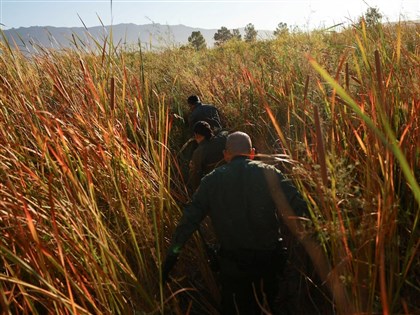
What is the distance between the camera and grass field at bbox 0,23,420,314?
125cm

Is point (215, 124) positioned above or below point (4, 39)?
below

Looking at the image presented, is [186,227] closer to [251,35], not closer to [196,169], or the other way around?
[196,169]

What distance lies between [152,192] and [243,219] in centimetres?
57

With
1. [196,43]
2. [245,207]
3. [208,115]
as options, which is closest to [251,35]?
[196,43]

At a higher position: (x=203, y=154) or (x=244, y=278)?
(x=203, y=154)

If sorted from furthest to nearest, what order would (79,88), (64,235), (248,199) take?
1. (79,88)
2. (248,199)
3. (64,235)

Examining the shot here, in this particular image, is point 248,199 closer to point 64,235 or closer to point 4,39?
point 64,235

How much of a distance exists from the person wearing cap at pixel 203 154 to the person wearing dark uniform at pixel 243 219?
4.57ft

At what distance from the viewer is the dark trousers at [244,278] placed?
2381 millimetres

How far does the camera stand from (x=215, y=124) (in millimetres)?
4797

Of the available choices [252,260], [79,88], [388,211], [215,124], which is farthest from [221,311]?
[215,124]

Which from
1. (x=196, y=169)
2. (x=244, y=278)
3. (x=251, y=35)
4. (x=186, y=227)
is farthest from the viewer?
(x=251, y=35)

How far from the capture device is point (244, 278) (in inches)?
95.5

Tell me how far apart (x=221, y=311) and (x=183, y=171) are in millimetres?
2172
